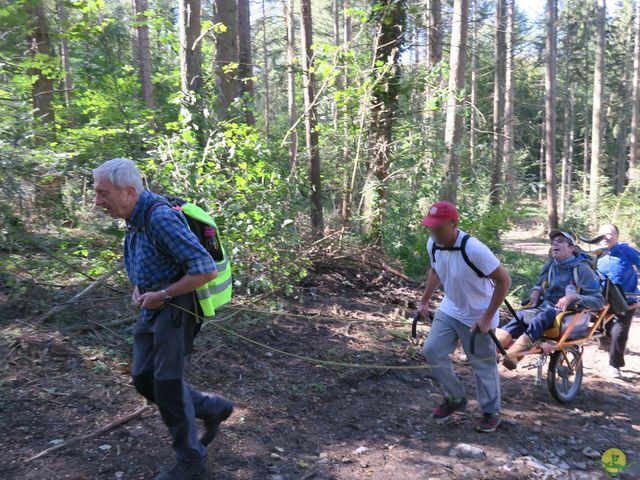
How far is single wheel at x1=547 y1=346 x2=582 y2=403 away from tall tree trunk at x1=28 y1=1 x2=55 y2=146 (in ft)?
21.1

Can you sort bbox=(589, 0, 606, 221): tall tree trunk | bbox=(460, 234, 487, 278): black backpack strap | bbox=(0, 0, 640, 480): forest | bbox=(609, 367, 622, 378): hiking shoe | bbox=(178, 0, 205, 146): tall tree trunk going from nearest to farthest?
bbox=(460, 234, 487, 278): black backpack strap → bbox=(0, 0, 640, 480): forest → bbox=(609, 367, 622, 378): hiking shoe → bbox=(178, 0, 205, 146): tall tree trunk → bbox=(589, 0, 606, 221): tall tree trunk

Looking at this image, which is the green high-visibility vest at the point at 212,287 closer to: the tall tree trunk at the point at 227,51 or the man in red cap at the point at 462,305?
the man in red cap at the point at 462,305

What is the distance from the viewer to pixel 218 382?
4992mm

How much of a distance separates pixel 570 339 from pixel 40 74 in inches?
361

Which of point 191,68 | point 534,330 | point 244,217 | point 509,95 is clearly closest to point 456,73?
point 191,68

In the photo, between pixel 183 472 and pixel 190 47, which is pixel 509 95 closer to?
pixel 190 47

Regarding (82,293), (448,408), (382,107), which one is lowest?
(448,408)

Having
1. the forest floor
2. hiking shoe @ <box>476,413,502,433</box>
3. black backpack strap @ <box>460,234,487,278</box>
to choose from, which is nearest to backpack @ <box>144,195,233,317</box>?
the forest floor

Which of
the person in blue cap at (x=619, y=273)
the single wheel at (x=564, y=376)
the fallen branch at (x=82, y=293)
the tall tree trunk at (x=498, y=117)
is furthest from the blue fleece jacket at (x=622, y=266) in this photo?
the tall tree trunk at (x=498, y=117)

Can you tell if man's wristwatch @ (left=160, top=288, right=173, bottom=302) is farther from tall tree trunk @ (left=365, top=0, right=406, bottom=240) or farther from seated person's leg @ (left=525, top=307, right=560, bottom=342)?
tall tree trunk @ (left=365, top=0, right=406, bottom=240)

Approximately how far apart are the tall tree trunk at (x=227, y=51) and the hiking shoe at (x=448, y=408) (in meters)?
5.93

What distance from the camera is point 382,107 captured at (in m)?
10.3

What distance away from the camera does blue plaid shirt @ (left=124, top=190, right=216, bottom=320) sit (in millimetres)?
2969

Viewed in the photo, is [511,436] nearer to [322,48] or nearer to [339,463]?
[339,463]
